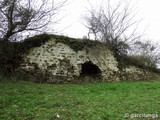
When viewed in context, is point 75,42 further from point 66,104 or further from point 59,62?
point 66,104

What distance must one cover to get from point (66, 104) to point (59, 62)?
5.29m

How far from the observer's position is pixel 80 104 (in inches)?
294

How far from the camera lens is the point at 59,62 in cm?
1248

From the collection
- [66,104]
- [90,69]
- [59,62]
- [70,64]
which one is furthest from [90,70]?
[66,104]

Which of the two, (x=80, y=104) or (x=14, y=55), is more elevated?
(x=14, y=55)

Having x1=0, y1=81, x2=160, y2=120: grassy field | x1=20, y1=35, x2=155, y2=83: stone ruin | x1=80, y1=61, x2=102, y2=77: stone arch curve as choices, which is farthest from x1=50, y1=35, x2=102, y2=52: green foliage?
x1=0, y1=81, x2=160, y2=120: grassy field

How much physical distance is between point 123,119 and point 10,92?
14.8ft

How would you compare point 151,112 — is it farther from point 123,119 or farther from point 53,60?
point 53,60

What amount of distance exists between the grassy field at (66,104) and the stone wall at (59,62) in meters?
2.21

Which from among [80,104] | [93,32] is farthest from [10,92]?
[93,32]

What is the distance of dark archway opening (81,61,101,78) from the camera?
13.7m

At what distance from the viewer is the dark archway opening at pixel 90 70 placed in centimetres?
1371

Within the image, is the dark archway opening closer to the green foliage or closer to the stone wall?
the stone wall

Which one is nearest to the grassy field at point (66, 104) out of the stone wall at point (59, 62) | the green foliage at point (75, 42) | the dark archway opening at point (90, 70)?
the stone wall at point (59, 62)
